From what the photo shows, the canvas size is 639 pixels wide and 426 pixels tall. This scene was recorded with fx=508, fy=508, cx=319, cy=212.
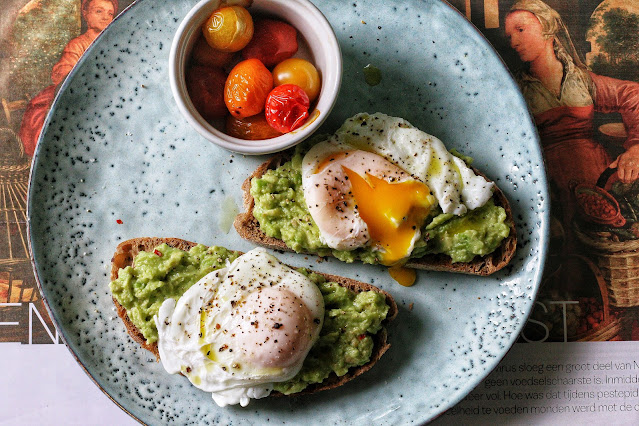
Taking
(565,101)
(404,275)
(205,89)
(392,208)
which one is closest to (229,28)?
(205,89)

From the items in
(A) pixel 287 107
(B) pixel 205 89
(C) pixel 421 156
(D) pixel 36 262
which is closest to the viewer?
(A) pixel 287 107

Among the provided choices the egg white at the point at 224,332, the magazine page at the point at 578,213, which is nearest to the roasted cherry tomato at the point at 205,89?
the egg white at the point at 224,332

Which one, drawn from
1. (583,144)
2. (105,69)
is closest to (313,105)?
(105,69)

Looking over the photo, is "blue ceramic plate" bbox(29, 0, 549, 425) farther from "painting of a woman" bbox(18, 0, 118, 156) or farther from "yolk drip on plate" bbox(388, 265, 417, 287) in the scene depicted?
"painting of a woman" bbox(18, 0, 118, 156)

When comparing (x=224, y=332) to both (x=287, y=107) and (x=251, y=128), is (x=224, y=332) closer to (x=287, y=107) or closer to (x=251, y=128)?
(x=251, y=128)

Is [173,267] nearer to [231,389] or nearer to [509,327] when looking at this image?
[231,389]

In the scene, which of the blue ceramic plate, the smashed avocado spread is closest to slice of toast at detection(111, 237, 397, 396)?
the blue ceramic plate
